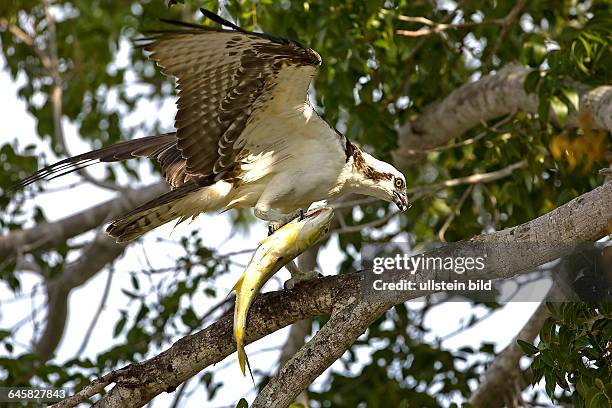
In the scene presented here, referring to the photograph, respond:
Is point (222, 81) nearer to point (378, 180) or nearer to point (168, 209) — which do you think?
point (168, 209)

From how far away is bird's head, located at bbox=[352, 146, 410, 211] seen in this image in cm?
566

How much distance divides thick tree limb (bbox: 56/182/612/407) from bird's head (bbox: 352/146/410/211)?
1.53m

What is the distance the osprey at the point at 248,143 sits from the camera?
492 centimetres

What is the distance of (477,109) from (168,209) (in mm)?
2165

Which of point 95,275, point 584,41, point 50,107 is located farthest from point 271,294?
point 50,107

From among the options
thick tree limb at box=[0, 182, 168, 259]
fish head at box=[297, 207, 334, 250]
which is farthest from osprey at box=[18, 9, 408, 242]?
thick tree limb at box=[0, 182, 168, 259]

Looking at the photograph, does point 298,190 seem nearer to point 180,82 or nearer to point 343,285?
point 180,82

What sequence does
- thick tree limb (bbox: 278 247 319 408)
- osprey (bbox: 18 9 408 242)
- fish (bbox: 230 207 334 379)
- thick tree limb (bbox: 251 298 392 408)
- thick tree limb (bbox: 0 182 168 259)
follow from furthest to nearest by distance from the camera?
thick tree limb (bbox: 0 182 168 259) < thick tree limb (bbox: 278 247 319 408) < osprey (bbox: 18 9 408 242) < fish (bbox: 230 207 334 379) < thick tree limb (bbox: 251 298 392 408)

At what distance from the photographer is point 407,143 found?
6.89 metres

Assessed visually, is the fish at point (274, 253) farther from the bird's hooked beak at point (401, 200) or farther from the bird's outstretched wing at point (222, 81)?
the bird's hooked beak at point (401, 200)

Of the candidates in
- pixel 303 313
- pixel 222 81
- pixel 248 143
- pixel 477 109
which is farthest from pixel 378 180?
pixel 303 313

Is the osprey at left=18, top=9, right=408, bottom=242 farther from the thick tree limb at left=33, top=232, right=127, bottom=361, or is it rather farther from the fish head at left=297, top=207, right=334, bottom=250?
the thick tree limb at left=33, top=232, right=127, bottom=361

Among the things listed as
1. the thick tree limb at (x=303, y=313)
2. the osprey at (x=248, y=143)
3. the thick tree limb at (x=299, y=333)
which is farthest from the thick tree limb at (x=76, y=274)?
the thick tree limb at (x=303, y=313)

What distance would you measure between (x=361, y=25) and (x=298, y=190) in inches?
45.0
